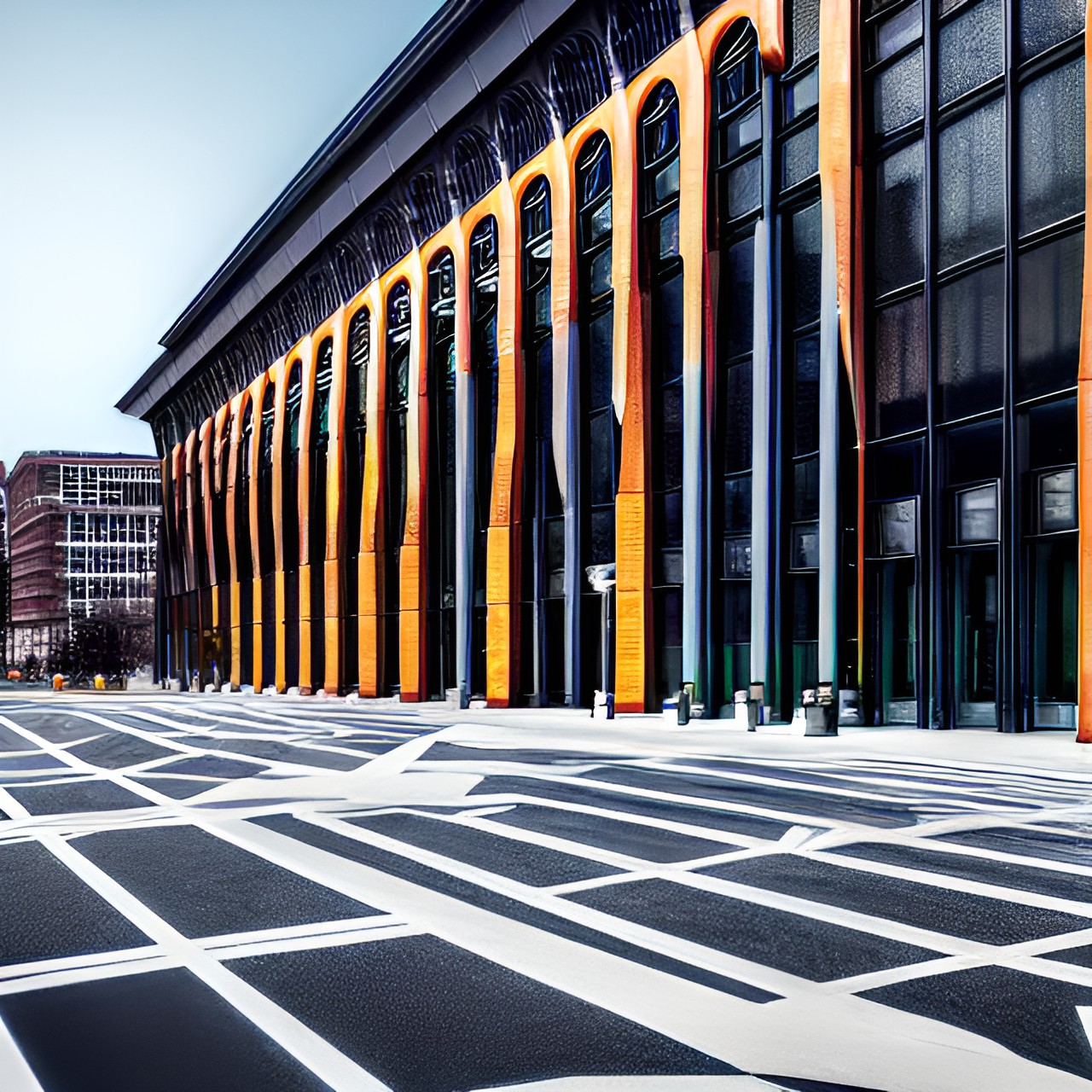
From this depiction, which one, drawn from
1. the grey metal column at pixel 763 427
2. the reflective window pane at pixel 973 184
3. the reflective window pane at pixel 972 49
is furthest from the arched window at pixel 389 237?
the reflective window pane at pixel 973 184

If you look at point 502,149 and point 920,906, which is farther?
point 502,149

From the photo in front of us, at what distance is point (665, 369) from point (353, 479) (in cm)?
2218

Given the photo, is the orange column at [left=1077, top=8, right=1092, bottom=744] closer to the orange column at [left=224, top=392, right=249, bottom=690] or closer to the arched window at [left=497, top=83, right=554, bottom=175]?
the arched window at [left=497, top=83, right=554, bottom=175]

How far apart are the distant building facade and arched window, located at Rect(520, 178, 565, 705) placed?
140 meters

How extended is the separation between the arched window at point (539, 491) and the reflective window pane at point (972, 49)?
49.1 feet

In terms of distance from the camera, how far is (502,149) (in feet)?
135

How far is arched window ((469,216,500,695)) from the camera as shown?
42.7 metres

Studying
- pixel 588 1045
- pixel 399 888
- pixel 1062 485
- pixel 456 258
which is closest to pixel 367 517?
pixel 456 258

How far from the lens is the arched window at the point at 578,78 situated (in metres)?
36.0

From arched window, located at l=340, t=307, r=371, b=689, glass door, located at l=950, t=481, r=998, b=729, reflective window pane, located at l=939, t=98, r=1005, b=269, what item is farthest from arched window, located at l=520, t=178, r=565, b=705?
reflective window pane, located at l=939, t=98, r=1005, b=269

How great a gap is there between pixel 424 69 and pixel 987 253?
24.4 meters

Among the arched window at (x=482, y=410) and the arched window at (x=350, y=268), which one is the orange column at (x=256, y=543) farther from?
the arched window at (x=482, y=410)

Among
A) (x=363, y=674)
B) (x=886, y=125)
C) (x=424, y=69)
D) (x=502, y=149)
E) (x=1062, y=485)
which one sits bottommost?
(x=363, y=674)

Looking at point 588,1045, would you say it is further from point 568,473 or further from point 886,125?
point 568,473
